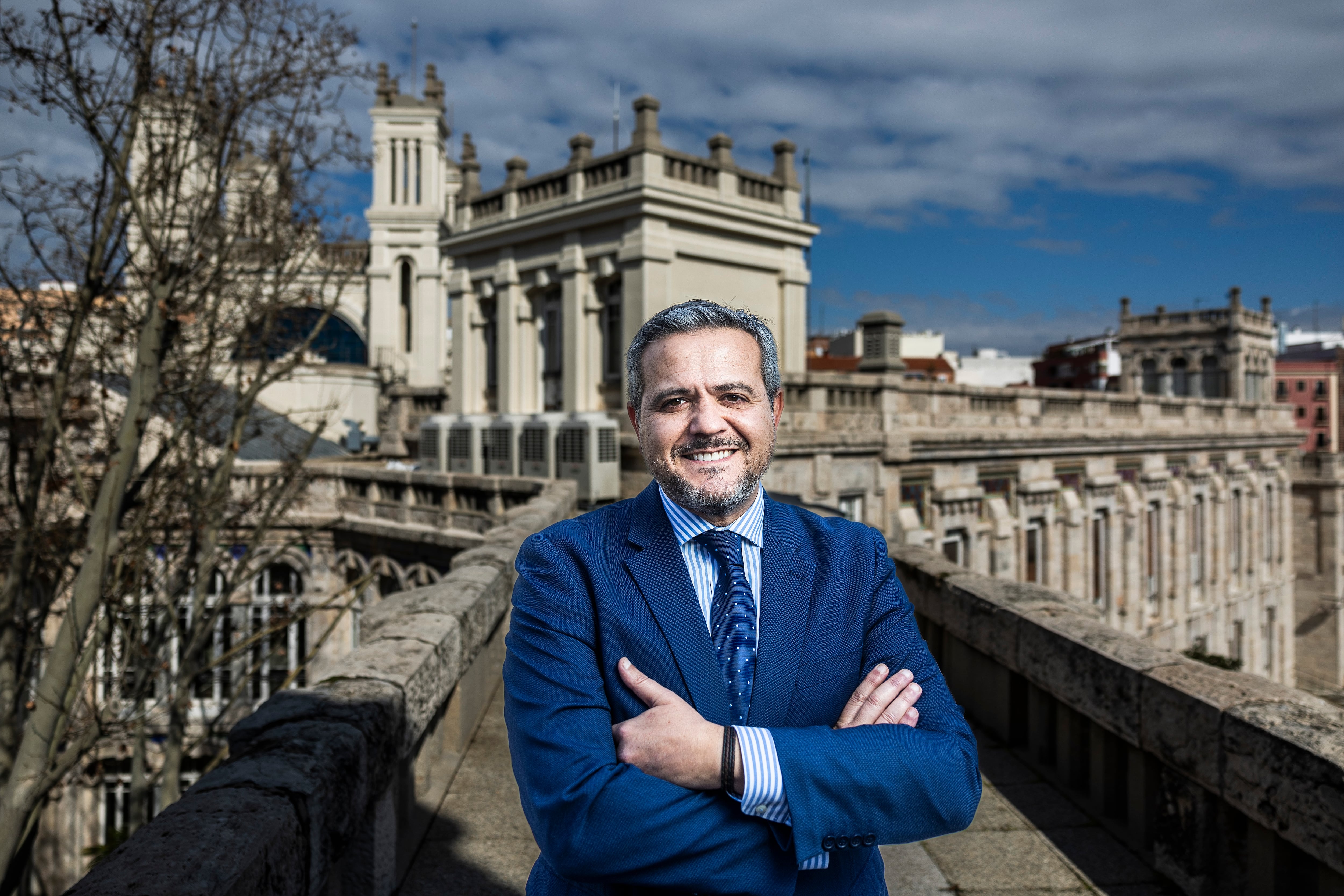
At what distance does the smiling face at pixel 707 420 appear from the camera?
71.1 inches

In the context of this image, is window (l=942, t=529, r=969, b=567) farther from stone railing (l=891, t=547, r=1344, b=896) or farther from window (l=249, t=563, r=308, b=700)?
stone railing (l=891, t=547, r=1344, b=896)

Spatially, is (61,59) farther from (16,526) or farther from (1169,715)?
(1169,715)

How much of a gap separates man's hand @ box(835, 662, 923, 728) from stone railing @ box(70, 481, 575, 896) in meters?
1.26

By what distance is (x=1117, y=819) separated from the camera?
3668 millimetres

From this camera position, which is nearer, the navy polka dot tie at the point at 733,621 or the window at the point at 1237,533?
the navy polka dot tie at the point at 733,621

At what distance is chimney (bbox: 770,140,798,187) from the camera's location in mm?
18141

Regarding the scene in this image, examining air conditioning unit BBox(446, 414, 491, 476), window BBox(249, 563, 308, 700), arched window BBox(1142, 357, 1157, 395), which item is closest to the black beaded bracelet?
window BBox(249, 563, 308, 700)

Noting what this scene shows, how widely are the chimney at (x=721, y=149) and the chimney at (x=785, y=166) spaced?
1249mm

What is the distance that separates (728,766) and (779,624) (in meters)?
0.31

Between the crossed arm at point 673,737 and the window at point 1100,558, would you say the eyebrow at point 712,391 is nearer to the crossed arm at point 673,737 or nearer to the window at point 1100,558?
the crossed arm at point 673,737

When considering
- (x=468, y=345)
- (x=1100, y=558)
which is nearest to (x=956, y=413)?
(x=1100, y=558)

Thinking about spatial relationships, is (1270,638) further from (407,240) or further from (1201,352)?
(407,240)

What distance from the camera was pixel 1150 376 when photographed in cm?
4041

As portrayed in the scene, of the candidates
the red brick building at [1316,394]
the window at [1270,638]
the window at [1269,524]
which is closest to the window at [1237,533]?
the window at [1269,524]
